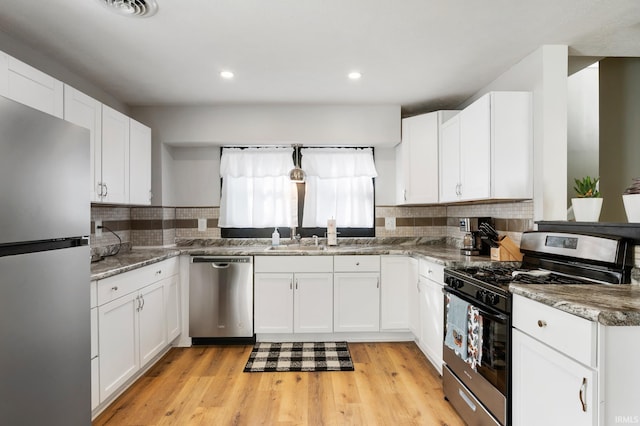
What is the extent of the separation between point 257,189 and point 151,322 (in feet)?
5.59

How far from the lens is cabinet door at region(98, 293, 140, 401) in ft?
6.64

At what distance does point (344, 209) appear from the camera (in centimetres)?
379

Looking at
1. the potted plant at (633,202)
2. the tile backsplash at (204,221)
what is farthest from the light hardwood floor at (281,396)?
the potted plant at (633,202)

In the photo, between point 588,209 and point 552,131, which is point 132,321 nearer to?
point 588,209

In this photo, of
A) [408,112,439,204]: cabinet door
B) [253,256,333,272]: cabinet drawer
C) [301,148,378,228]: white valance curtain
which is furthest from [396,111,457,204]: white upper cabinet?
[253,256,333,272]: cabinet drawer

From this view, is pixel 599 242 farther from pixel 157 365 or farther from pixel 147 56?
pixel 157 365

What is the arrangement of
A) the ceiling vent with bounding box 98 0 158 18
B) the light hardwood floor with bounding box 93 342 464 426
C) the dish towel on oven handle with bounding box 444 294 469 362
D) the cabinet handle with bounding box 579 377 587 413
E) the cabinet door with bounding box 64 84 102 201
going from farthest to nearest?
the cabinet door with bounding box 64 84 102 201 < the light hardwood floor with bounding box 93 342 464 426 < the dish towel on oven handle with bounding box 444 294 469 362 < the ceiling vent with bounding box 98 0 158 18 < the cabinet handle with bounding box 579 377 587 413

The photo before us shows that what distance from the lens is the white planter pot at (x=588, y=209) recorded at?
2.01 metres

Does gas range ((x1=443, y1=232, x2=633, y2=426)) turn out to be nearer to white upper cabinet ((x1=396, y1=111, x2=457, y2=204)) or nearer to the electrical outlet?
white upper cabinet ((x1=396, y1=111, x2=457, y2=204))

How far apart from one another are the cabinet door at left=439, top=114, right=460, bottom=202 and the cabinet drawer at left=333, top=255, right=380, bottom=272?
0.88m

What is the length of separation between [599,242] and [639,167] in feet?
5.31

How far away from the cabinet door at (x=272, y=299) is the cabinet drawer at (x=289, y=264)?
0.21 feet

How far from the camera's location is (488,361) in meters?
1.74

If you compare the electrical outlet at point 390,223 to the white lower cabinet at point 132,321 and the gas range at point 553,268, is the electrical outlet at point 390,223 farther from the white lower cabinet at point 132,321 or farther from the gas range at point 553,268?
the white lower cabinet at point 132,321
